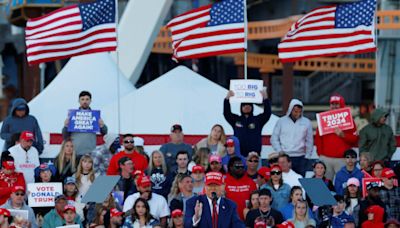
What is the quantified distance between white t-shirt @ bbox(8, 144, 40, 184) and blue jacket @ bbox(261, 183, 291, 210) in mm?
3428

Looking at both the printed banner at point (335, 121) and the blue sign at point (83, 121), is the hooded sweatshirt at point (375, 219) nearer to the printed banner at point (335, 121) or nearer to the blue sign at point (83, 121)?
the printed banner at point (335, 121)

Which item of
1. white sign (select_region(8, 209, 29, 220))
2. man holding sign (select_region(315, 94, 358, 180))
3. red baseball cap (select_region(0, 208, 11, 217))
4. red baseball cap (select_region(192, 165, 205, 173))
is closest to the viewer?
red baseball cap (select_region(0, 208, 11, 217))

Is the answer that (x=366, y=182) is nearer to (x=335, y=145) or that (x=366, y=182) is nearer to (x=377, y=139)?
(x=335, y=145)

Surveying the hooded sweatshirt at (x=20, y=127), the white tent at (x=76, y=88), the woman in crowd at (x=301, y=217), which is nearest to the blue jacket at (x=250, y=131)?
the hooded sweatshirt at (x=20, y=127)

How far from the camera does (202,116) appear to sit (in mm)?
24906

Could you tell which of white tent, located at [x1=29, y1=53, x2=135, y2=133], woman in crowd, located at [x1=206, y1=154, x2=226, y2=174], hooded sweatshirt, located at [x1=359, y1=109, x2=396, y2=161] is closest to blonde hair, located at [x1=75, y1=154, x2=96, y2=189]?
woman in crowd, located at [x1=206, y1=154, x2=226, y2=174]

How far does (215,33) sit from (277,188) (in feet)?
17.3

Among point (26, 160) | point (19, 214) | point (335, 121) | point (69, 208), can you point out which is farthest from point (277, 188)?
point (26, 160)

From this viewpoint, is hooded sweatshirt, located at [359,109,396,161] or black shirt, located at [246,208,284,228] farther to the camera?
hooded sweatshirt, located at [359,109,396,161]

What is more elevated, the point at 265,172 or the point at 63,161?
the point at 63,161

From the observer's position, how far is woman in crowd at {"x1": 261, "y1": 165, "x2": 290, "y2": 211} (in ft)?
61.4

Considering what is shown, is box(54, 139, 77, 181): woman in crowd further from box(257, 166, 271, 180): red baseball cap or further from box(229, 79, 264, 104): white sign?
box(229, 79, 264, 104): white sign

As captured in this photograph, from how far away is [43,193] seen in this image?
18844mm

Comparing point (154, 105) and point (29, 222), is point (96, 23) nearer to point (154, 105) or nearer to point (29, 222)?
point (154, 105)
